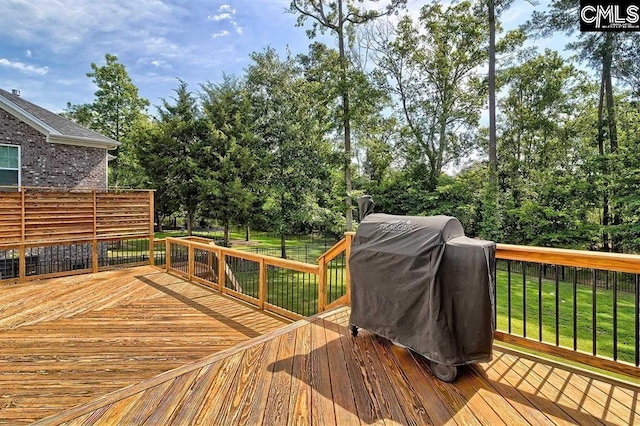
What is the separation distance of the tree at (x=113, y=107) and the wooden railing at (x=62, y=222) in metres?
12.5

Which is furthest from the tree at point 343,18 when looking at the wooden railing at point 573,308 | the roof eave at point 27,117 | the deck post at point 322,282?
the roof eave at point 27,117

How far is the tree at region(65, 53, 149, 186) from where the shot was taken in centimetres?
1816

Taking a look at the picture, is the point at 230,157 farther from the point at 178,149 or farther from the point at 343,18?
the point at 343,18

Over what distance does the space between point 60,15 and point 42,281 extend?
25.1ft

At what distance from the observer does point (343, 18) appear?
43.6 ft

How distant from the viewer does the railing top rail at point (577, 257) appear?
6.17ft

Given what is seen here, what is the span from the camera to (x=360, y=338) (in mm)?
2930

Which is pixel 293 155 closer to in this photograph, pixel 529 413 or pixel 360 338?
pixel 360 338

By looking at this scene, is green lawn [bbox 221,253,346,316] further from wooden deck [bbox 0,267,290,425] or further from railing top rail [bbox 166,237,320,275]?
wooden deck [bbox 0,267,290,425]

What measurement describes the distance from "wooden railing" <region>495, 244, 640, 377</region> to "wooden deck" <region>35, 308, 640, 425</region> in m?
0.16

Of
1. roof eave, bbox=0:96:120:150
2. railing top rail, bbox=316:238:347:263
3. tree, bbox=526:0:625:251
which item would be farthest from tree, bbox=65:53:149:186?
tree, bbox=526:0:625:251

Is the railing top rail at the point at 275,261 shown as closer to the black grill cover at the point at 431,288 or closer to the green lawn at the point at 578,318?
the black grill cover at the point at 431,288

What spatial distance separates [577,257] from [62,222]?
8389mm

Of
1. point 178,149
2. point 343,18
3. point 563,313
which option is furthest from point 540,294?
point 343,18
